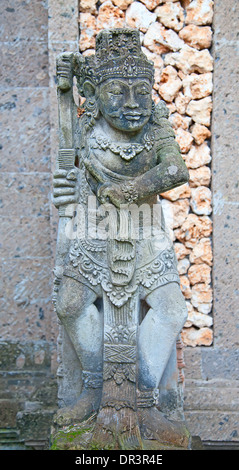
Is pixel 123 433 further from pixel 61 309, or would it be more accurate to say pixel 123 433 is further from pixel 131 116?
pixel 131 116

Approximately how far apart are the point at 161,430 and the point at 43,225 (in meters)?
1.99

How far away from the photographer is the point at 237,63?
4.46 metres

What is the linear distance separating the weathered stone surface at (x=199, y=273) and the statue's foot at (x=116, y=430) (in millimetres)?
1527

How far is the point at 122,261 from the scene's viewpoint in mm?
3307

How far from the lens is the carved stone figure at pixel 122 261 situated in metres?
3.24

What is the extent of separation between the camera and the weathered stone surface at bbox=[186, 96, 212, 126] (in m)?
4.50

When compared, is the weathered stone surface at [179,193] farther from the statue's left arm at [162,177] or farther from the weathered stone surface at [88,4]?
the weathered stone surface at [88,4]

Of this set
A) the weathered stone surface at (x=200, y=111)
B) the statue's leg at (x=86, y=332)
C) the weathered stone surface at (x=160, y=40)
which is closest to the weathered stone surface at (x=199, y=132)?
the weathered stone surface at (x=200, y=111)

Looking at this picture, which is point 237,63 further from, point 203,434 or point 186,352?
point 203,434

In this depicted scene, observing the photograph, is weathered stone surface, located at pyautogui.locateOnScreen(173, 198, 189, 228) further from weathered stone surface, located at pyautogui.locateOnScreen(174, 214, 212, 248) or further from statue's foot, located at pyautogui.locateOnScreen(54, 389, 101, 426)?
statue's foot, located at pyautogui.locateOnScreen(54, 389, 101, 426)

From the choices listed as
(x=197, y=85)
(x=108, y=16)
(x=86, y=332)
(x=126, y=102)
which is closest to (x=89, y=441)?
(x=86, y=332)

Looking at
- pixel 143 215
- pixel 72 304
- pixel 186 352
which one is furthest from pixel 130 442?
pixel 186 352

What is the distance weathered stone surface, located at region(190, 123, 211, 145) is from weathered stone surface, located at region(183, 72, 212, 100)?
215 mm
